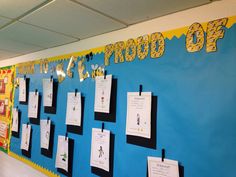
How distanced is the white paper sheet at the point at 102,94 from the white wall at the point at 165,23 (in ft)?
0.85

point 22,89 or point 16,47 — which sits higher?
point 16,47

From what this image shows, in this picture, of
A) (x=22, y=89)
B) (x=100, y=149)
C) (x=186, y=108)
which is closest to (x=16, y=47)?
(x=22, y=89)

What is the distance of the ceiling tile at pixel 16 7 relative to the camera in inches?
39.7

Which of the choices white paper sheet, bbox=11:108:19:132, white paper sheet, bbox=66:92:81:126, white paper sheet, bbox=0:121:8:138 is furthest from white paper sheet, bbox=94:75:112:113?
white paper sheet, bbox=0:121:8:138

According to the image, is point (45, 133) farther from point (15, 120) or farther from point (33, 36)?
point (33, 36)

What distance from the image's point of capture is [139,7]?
100cm

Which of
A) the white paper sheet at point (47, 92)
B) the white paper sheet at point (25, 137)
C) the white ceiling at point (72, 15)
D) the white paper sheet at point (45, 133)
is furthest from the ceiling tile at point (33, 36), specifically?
the white paper sheet at point (25, 137)

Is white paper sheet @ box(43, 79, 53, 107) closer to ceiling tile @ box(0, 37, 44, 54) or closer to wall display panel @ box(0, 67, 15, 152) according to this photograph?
ceiling tile @ box(0, 37, 44, 54)

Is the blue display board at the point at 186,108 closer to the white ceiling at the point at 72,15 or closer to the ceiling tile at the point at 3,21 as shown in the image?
the white ceiling at the point at 72,15

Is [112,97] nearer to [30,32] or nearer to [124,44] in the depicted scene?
[124,44]

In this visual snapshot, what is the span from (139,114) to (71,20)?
2.25 feet

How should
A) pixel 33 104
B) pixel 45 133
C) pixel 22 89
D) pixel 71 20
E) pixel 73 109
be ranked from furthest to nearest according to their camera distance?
pixel 22 89 < pixel 33 104 < pixel 45 133 < pixel 73 109 < pixel 71 20

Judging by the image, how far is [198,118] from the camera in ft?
2.99

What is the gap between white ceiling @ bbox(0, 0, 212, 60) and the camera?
98 cm
